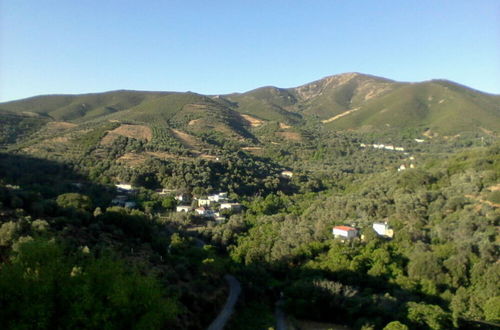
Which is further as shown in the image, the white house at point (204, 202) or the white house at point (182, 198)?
the white house at point (182, 198)

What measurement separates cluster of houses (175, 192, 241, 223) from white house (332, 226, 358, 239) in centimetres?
1153

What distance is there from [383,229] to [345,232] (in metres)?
3.15

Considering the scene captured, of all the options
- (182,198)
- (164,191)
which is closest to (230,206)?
(182,198)

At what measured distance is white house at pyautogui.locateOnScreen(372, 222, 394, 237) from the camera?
2635 cm

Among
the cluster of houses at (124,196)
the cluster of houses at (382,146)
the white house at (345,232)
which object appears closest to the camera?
the white house at (345,232)

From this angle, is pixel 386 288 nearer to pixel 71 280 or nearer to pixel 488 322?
pixel 488 322

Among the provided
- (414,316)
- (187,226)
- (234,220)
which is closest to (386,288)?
(414,316)

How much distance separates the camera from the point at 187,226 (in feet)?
107

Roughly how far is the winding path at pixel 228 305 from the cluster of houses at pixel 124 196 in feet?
51.4

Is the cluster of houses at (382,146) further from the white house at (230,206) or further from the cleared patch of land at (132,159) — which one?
the white house at (230,206)

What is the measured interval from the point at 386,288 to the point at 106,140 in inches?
1838

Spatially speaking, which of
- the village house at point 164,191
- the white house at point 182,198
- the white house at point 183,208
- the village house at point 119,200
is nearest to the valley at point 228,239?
the village house at point 119,200

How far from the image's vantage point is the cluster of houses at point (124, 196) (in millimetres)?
34525

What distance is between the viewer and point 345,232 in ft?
84.3
